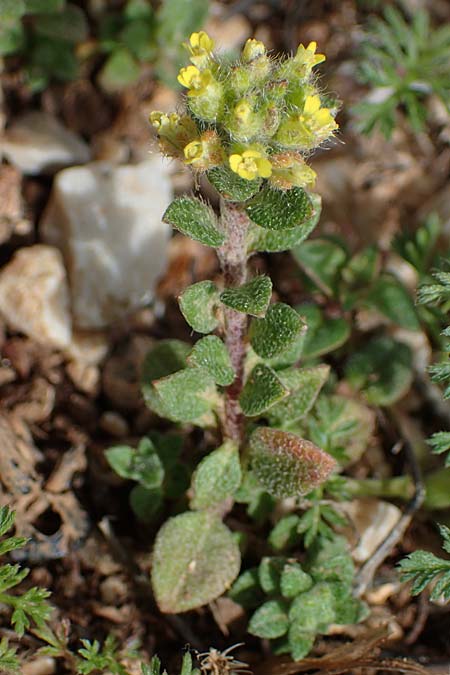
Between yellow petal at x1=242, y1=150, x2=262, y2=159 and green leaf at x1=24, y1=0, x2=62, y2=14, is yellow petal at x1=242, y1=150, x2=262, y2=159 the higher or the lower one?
the lower one

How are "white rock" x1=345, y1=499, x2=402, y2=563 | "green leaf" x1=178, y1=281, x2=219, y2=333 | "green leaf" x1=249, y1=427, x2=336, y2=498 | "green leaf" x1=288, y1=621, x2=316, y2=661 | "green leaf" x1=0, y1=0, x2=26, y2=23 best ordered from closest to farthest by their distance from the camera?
"green leaf" x1=178, y1=281, x2=219, y2=333, "green leaf" x1=249, y1=427, x2=336, y2=498, "green leaf" x1=288, y1=621, x2=316, y2=661, "white rock" x1=345, y1=499, x2=402, y2=563, "green leaf" x1=0, y1=0, x2=26, y2=23

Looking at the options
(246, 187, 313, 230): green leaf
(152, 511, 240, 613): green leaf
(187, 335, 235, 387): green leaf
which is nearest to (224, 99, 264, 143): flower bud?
(246, 187, 313, 230): green leaf

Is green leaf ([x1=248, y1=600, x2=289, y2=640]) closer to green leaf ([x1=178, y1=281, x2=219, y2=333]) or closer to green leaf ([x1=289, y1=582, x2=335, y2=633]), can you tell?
green leaf ([x1=289, y1=582, x2=335, y2=633])

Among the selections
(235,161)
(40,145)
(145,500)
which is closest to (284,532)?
(145,500)

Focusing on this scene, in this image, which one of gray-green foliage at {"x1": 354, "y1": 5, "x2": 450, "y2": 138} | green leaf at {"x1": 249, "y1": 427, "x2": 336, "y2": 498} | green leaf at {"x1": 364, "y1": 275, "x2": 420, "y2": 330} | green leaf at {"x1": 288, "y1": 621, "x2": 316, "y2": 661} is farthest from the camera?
gray-green foliage at {"x1": 354, "y1": 5, "x2": 450, "y2": 138}

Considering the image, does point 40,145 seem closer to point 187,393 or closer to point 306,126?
point 187,393

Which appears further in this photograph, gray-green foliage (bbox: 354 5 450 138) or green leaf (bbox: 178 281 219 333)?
gray-green foliage (bbox: 354 5 450 138)
